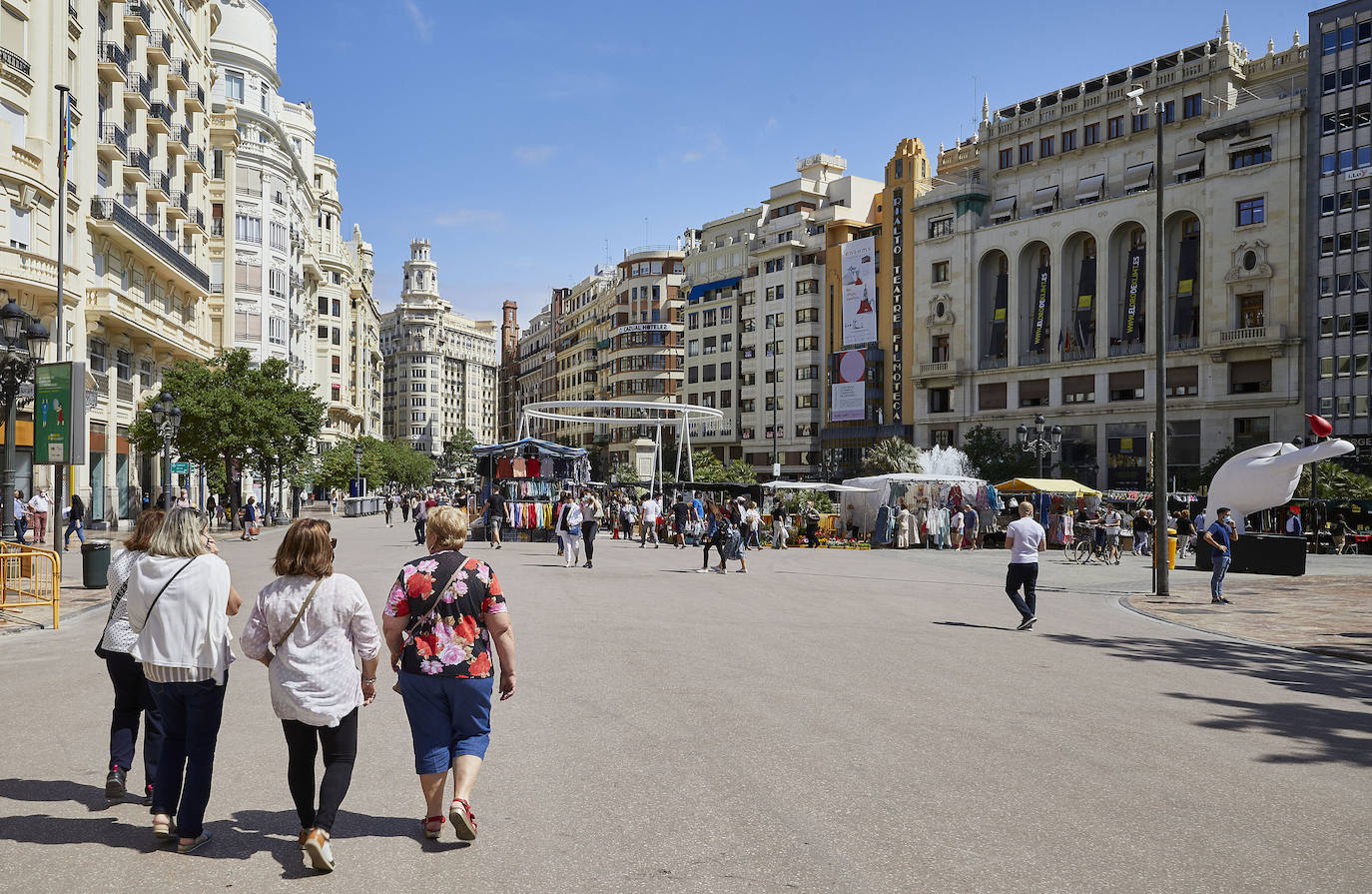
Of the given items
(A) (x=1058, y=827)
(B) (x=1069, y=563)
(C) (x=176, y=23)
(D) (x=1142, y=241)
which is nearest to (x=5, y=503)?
(A) (x=1058, y=827)

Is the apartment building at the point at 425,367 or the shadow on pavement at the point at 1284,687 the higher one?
the apartment building at the point at 425,367

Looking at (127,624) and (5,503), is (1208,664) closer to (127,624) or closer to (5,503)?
(127,624)

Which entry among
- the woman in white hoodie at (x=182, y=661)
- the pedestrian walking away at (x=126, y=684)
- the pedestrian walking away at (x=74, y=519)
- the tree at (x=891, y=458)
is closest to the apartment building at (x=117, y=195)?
the pedestrian walking away at (x=74, y=519)

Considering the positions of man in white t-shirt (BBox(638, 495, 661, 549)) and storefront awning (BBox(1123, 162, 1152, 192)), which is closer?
man in white t-shirt (BBox(638, 495, 661, 549))

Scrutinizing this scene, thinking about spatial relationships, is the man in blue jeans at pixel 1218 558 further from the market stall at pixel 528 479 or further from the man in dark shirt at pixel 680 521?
the market stall at pixel 528 479

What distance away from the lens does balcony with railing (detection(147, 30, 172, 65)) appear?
41.7 m

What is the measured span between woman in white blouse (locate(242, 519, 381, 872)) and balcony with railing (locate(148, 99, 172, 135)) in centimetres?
4358

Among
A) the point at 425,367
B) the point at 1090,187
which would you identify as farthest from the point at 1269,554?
the point at 425,367

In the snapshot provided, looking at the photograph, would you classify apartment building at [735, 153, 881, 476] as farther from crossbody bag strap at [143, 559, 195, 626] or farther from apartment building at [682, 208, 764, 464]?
crossbody bag strap at [143, 559, 195, 626]

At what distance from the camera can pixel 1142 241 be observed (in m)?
60.3

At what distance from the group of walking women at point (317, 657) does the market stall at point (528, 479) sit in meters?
29.7

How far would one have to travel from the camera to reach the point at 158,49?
1645 inches

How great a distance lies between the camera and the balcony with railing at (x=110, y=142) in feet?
120

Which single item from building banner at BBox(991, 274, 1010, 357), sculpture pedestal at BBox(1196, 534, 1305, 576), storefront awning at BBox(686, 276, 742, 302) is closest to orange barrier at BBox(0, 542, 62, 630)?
sculpture pedestal at BBox(1196, 534, 1305, 576)
